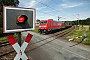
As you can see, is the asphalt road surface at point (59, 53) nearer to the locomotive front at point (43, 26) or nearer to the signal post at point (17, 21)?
the signal post at point (17, 21)

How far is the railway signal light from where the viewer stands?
2.12m

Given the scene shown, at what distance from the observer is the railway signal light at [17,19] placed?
6.95 ft

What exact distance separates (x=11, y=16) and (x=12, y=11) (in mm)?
106

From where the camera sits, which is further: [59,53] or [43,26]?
[43,26]

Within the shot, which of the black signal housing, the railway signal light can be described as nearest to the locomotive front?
the railway signal light

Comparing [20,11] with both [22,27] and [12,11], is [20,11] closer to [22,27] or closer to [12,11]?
[12,11]

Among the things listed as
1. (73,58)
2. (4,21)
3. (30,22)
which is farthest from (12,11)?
(73,58)

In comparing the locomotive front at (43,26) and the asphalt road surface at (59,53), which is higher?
the locomotive front at (43,26)

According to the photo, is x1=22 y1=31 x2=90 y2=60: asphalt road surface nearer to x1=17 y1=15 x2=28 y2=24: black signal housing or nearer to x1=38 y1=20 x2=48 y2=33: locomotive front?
x1=17 y1=15 x2=28 y2=24: black signal housing

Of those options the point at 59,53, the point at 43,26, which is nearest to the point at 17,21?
the point at 59,53

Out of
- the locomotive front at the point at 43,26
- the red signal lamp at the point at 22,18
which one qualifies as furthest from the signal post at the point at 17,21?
the locomotive front at the point at 43,26

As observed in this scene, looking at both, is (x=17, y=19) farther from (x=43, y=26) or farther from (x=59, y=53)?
(x=43, y=26)

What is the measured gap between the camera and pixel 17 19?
2.28 m

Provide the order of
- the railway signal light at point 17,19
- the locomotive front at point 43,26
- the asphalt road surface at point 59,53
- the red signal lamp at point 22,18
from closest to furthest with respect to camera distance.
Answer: the railway signal light at point 17,19 < the red signal lamp at point 22,18 < the asphalt road surface at point 59,53 < the locomotive front at point 43,26
